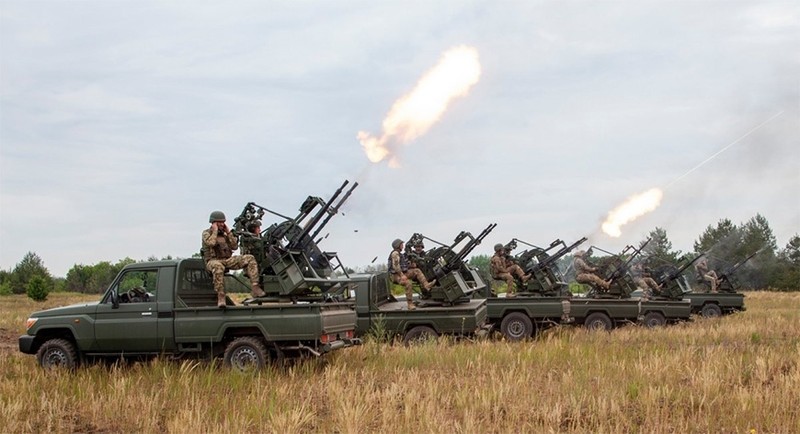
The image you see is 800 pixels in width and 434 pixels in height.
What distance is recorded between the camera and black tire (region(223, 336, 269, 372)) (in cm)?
1229

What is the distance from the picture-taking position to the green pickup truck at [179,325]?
12352 mm

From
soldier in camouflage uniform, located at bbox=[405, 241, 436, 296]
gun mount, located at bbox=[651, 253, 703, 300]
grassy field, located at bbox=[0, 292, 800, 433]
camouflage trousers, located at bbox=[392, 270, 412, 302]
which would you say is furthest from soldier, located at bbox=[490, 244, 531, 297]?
gun mount, located at bbox=[651, 253, 703, 300]

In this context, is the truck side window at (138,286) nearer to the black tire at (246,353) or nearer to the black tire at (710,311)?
the black tire at (246,353)


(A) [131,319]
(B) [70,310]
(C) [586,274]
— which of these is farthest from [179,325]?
(C) [586,274]

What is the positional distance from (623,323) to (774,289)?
56.0 meters

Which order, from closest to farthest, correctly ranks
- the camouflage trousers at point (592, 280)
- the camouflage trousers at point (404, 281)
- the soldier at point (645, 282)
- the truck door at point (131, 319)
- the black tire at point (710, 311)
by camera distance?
the truck door at point (131, 319) → the camouflage trousers at point (404, 281) → the camouflage trousers at point (592, 280) → the soldier at point (645, 282) → the black tire at point (710, 311)

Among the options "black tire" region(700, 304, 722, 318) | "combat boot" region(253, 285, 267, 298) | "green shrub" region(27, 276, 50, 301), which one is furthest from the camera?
"green shrub" region(27, 276, 50, 301)

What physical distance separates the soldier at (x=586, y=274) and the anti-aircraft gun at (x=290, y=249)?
36.6 ft

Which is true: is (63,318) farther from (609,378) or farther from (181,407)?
(609,378)

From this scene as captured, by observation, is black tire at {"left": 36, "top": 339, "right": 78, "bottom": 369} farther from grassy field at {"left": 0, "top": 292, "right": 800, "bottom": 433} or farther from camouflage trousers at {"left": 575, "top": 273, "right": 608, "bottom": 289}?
camouflage trousers at {"left": 575, "top": 273, "right": 608, "bottom": 289}

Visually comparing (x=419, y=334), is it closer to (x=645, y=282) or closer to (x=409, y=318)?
(x=409, y=318)

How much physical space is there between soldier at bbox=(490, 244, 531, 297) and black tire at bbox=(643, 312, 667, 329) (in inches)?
198

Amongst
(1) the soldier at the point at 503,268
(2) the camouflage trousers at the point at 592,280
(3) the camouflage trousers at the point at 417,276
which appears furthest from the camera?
(2) the camouflage trousers at the point at 592,280

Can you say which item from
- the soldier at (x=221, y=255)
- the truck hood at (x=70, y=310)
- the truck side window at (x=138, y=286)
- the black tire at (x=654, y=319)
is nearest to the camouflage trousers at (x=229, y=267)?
the soldier at (x=221, y=255)
